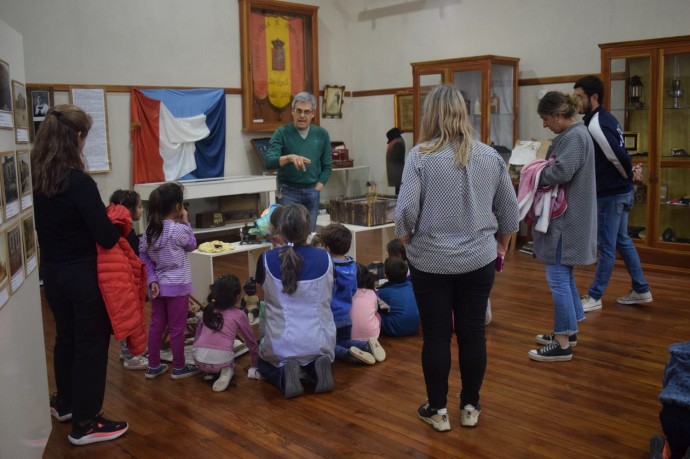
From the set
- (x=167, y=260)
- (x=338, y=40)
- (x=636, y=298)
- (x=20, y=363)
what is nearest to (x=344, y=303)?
(x=167, y=260)

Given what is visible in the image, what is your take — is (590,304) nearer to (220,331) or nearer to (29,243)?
(220,331)

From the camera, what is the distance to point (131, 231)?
348 cm

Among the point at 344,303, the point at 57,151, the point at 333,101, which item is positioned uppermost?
the point at 333,101

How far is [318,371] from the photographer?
11.9 feet

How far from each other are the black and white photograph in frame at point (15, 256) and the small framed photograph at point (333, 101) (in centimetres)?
747

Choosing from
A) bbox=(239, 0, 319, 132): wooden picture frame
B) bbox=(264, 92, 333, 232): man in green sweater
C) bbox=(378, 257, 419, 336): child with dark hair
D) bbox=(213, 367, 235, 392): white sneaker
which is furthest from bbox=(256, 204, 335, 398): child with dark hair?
bbox=(239, 0, 319, 132): wooden picture frame

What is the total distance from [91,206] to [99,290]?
0.39 metres

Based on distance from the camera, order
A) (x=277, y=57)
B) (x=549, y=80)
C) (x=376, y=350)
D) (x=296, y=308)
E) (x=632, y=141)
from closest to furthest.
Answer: (x=296, y=308) → (x=376, y=350) → (x=632, y=141) → (x=549, y=80) → (x=277, y=57)

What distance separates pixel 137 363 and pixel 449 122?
2.42 m

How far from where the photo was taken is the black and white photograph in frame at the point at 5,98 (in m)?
2.33

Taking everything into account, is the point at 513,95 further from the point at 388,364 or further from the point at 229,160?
the point at 388,364

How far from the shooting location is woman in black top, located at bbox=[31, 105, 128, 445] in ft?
9.25

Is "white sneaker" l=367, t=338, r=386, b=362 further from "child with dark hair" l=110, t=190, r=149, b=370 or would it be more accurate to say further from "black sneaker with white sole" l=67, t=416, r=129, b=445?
"black sneaker with white sole" l=67, t=416, r=129, b=445

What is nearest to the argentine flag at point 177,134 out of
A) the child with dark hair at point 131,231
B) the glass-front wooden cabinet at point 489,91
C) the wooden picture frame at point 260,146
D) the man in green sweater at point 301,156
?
the wooden picture frame at point 260,146
